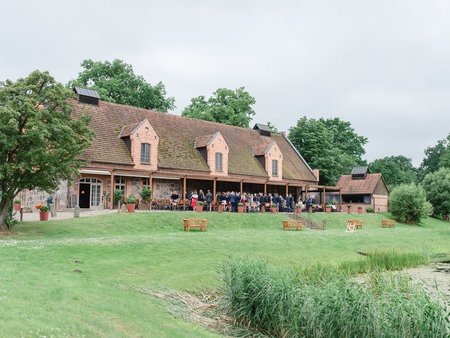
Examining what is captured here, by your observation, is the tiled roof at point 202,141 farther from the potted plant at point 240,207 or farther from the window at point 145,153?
the potted plant at point 240,207

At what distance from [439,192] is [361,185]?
25.9ft

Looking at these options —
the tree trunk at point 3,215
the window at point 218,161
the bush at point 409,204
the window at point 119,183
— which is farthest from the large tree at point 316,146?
the tree trunk at point 3,215

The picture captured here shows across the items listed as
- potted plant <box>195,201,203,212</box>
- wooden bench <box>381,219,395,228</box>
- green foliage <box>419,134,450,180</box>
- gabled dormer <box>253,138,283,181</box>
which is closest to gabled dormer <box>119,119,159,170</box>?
potted plant <box>195,201,203,212</box>

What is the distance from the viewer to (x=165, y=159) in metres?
31.5

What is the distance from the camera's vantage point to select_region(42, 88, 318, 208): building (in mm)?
28234

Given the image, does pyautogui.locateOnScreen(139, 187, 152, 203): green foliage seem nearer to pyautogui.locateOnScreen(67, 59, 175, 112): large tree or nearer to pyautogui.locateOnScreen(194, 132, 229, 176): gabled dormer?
pyautogui.locateOnScreen(194, 132, 229, 176): gabled dormer

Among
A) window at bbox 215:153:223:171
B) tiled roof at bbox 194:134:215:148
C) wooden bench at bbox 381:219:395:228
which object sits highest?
tiled roof at bbox 194:134:215:148

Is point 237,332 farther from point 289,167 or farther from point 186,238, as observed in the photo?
point 289,167

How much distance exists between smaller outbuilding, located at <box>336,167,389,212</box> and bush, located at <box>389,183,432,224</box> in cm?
925

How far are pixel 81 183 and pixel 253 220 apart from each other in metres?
10.3

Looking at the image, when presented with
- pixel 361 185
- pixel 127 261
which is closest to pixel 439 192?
pixel 361 185

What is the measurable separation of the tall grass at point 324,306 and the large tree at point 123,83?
36352 millimetres

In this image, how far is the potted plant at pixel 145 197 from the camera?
90.5 feet

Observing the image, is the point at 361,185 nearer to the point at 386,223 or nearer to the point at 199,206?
the point at 386,223
